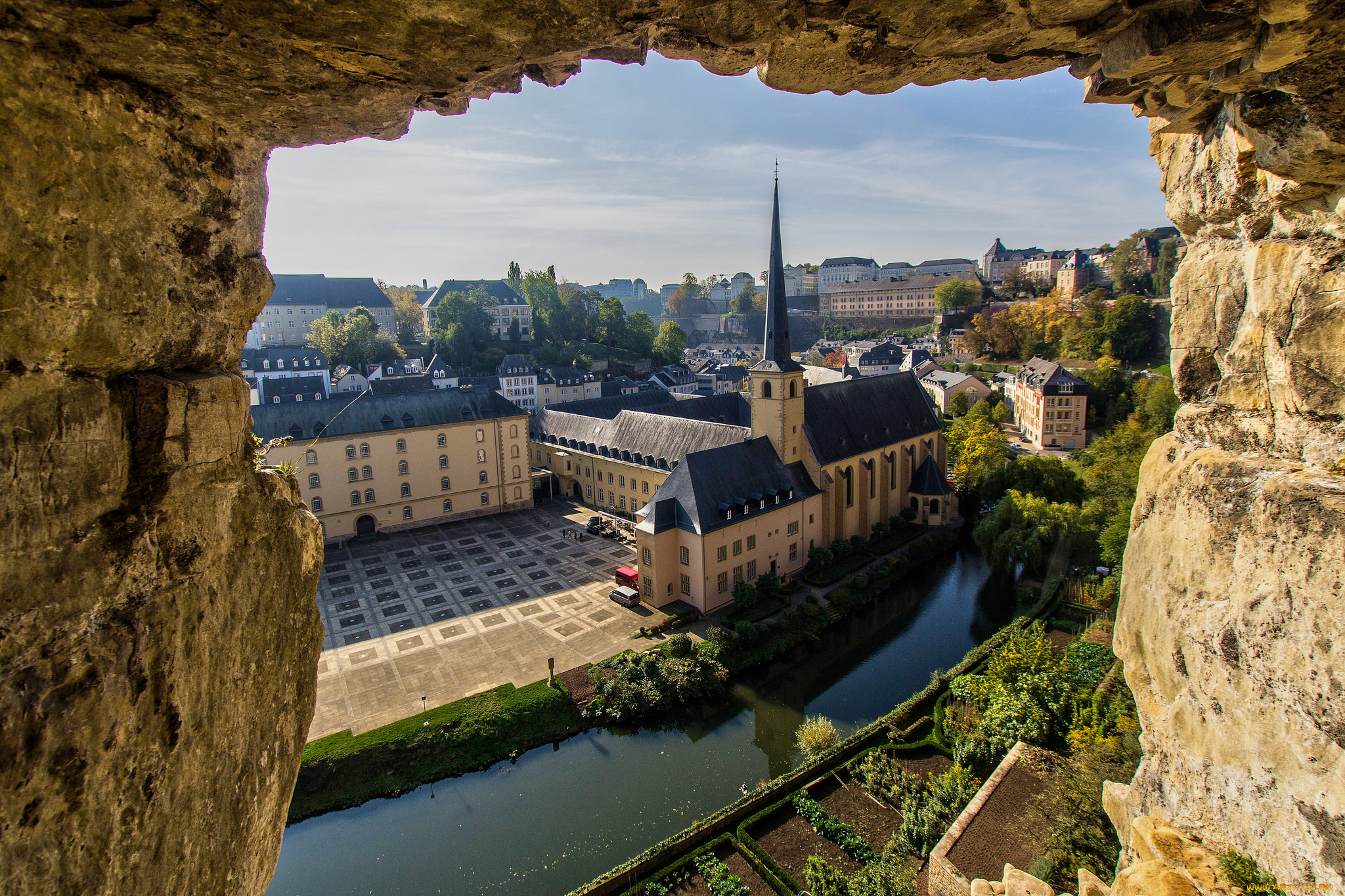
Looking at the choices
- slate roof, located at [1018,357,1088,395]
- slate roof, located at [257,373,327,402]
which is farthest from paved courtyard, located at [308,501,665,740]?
slate roof, located at [1018,357,1088,395]

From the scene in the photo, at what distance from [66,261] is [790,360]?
29.0m

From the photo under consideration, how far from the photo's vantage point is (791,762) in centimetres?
1856

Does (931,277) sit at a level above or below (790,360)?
above

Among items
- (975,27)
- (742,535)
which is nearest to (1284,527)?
(975,27)

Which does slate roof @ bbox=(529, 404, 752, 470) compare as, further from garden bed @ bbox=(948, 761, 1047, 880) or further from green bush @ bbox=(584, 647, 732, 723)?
garden bed @ bbox=(948, 761, 1047, 880)

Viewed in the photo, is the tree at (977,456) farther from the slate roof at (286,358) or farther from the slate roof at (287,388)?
the slate roof at (286,358)

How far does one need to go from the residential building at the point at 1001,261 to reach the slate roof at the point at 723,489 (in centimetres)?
10455

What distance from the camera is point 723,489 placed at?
2700 cm

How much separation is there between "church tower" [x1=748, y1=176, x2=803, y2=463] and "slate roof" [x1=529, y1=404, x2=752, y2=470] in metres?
1.61

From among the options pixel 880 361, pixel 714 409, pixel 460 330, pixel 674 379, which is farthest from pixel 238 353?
pixel 880 361

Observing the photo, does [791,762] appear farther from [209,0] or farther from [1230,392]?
[209,0]

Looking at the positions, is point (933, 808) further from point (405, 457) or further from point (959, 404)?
point (959, 404)

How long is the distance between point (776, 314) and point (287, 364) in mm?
49175

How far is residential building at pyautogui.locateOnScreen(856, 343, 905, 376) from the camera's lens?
7706cm
